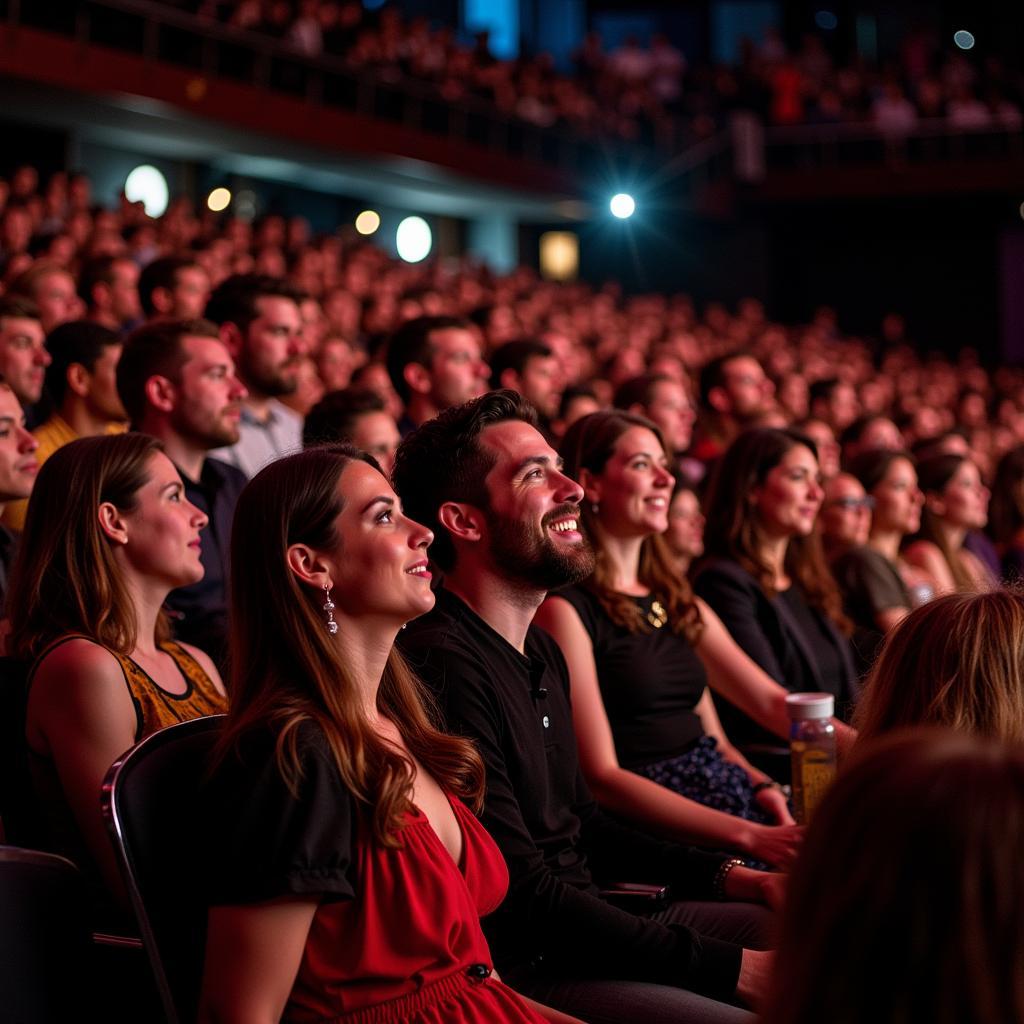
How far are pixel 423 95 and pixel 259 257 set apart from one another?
551cm

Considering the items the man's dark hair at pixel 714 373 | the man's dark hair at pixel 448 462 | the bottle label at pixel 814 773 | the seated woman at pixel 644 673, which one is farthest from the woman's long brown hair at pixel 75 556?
the man's dark hair at pixel 714 373

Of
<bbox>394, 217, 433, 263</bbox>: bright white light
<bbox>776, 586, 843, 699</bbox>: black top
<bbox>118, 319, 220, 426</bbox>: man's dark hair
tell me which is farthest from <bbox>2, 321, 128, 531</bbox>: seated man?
<bbox>394, 217, 433, 263</bbox>: bright white light

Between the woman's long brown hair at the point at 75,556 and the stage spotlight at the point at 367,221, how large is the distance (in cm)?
1273

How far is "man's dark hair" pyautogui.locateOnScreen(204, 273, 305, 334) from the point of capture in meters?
4.02

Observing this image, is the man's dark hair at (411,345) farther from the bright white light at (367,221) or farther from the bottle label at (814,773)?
the bright white light at (367,221)

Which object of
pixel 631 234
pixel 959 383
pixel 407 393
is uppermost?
pixel 631 234

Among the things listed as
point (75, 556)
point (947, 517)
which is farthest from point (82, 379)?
point (947, 517)

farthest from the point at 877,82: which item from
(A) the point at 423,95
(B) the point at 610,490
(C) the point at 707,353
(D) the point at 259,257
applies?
(B) the point at 610,490

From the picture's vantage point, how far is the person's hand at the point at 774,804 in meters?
2.82

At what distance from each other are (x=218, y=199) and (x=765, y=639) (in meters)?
10.2

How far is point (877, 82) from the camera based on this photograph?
15836mm

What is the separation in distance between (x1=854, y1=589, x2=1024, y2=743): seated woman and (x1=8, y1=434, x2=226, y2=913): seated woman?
1.11 metres

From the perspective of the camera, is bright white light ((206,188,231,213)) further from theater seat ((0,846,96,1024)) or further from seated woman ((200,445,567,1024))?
theater seat ((0,846,96,1024))

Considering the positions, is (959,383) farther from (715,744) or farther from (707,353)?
(715,744)
